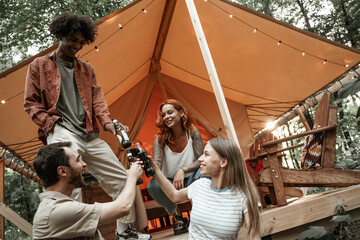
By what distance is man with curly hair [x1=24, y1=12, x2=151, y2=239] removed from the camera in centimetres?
227

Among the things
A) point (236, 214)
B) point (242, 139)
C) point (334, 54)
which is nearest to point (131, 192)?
point (236, 214)

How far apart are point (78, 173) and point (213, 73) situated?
167cm

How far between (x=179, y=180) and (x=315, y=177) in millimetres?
1340

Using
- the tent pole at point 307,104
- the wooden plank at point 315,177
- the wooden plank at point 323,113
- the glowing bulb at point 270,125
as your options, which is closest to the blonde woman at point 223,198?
the wooden plank at point 315,177

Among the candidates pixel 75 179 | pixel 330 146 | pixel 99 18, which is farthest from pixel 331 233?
pixel 99 18

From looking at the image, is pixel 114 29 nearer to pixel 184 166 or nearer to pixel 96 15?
pixel 184 166

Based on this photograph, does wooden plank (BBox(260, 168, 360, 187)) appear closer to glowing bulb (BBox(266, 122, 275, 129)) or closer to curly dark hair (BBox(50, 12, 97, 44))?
curly dark hair (BBox(50, 12, 97, 44))

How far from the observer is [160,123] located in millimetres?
3119

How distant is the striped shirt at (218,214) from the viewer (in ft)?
5.59

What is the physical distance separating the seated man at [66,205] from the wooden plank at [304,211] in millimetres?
1136

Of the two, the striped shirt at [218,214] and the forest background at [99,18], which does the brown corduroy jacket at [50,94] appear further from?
the forest background at [99,18]

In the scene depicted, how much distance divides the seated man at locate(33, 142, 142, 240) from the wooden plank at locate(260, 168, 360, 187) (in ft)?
5.61

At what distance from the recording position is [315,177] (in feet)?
10.0

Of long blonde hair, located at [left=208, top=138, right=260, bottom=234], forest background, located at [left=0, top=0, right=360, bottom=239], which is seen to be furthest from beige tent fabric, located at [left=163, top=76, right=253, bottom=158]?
long blonde hair, located at [left=208, top=138, right=260, bottom=234]
